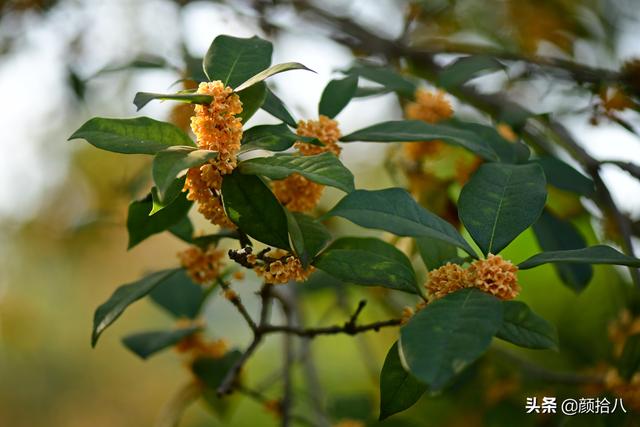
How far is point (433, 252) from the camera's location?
36.4 inches

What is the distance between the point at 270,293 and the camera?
109 cm

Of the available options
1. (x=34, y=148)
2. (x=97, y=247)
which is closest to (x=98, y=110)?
(x=34, y=148)

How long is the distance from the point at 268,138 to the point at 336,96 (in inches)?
8.2

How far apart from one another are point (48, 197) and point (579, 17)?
2428 millimetres

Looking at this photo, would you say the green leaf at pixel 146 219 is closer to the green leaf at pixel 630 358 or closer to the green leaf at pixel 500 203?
the green leaf at pixel 500 203

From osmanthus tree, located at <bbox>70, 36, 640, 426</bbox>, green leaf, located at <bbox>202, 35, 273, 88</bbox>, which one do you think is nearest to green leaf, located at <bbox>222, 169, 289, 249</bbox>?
osmanthus tree, located at <bbox>70, 36, 640, 426</bbox>

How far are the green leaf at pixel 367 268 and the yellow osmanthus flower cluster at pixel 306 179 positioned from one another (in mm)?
73

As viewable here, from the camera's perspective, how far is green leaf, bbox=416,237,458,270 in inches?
36.0

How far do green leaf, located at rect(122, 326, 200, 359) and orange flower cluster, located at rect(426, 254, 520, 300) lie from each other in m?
0.59

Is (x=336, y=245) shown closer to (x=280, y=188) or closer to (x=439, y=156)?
(x=280, y=188)

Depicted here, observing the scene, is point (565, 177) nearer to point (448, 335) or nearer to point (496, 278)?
point (496, 278)

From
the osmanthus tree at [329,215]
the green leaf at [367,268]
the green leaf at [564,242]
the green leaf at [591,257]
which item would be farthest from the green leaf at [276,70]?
the green leaf at [564,242]

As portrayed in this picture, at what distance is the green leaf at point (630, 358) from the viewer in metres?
1.18

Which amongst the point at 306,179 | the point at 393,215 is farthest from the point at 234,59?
the point at 393,215
